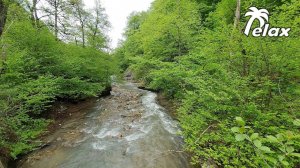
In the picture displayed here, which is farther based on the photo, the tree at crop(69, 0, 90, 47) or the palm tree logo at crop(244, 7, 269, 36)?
the tree at crop(69, 0, 90, 47)

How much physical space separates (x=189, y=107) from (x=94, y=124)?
4.43 meters

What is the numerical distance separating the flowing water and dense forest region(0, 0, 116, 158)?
2.87ft

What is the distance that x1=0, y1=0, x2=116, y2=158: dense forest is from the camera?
6.42 metres

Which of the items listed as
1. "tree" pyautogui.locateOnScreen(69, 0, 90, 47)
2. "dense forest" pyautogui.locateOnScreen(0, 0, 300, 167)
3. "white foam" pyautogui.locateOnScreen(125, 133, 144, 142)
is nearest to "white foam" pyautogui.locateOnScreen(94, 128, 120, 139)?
"white foam" pyautogui.locateOnScreen(125, 133, 144, 142)

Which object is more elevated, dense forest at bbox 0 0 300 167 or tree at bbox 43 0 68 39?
tree at bbox 43 0 68 39

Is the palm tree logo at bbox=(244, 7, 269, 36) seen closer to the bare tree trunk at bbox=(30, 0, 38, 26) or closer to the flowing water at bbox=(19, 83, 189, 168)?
the flowing water at bbox=(19, 83, 189, 168)

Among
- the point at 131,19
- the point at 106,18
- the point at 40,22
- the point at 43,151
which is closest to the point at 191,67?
the point at 43,151

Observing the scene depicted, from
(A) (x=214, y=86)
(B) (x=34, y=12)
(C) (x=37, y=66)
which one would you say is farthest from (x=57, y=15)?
(A) (x=214, y=86)

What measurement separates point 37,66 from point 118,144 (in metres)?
4.62

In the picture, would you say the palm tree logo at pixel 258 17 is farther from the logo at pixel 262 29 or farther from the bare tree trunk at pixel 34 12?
the bare tree trunk at pixel 34 12

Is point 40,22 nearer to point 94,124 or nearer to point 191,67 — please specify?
point 94,124

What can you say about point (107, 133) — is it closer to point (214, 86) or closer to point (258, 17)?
point (214, 86)

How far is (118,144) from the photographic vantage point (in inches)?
283

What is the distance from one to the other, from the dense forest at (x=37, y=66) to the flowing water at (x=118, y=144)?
2.87ft
